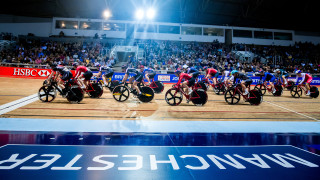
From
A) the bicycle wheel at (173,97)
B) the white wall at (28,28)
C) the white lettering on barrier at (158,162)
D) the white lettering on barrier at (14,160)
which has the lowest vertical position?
the white lettering on barrier at (158,162)

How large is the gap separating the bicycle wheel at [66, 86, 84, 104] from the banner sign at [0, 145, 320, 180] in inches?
163

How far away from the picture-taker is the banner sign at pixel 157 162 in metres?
2.31

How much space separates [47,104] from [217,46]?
24675 millimetres

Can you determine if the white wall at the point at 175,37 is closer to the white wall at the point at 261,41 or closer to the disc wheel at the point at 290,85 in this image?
the white wall at the point at 261,41

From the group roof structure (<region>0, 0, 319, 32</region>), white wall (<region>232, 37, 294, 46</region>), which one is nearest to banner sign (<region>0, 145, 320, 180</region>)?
roof structure (<region>0, 0, 319, 32</region>)

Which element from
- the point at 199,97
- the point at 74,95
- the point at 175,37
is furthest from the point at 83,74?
the point at 175,37

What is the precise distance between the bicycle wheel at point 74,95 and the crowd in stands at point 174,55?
9449mm

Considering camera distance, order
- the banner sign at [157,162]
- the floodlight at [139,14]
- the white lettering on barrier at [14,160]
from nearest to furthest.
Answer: the banner sign at [157,162] < the white lettering on barrier at [14,160] < the floodlight at [139,14]

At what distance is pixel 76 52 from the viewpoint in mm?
20984

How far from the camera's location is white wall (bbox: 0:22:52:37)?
24578 mm

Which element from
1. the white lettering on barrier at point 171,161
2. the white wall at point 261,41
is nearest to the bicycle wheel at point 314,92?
the white lettering on barrier at point 171,161

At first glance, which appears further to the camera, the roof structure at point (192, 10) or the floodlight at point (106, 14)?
the floodlight at point (106, 14)

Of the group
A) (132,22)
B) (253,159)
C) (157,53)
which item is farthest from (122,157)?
(132,22)

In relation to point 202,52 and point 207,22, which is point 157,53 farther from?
point 207,22
